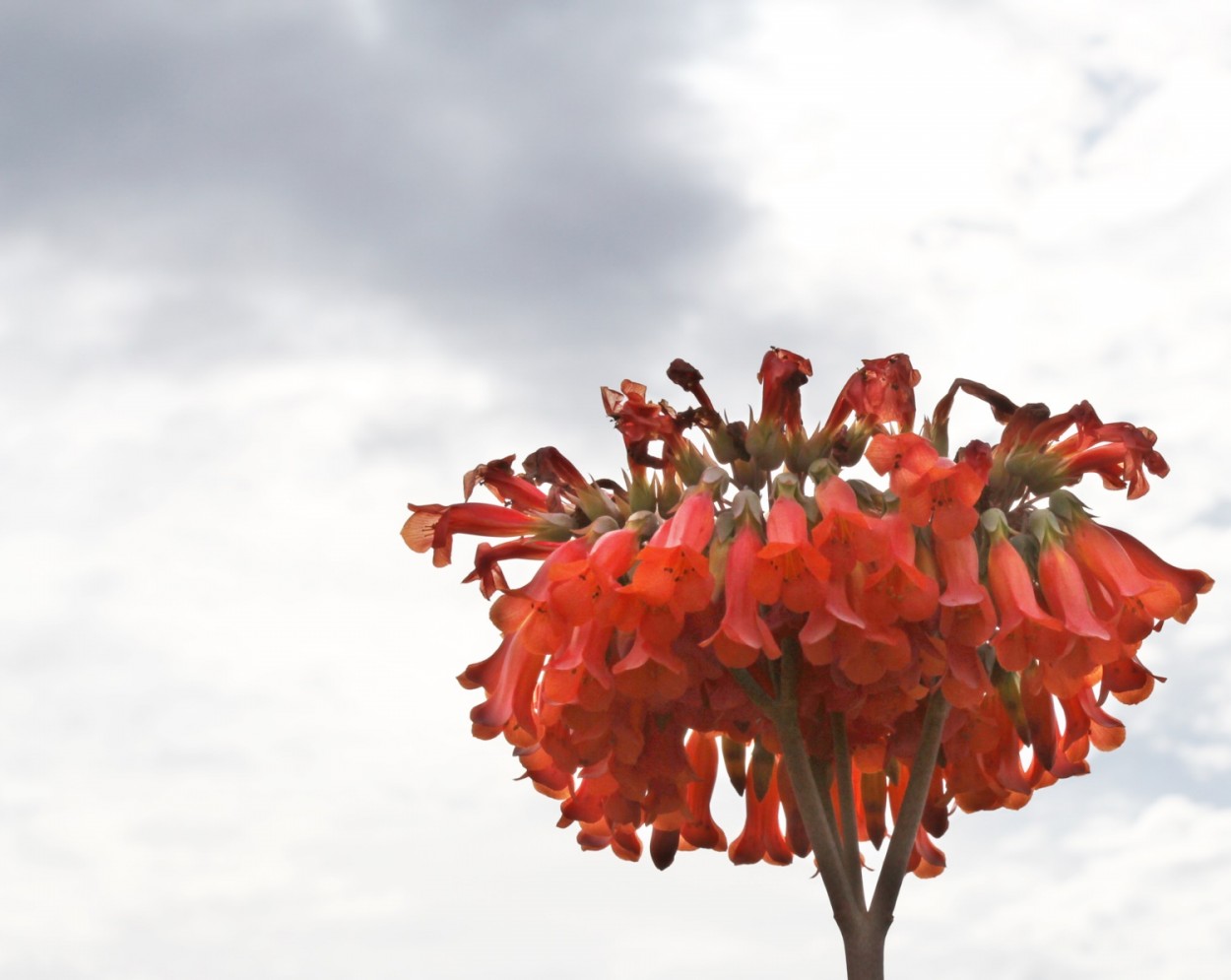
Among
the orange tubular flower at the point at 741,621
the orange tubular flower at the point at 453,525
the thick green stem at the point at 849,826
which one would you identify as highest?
the orange tubular flower at the point at 453,525

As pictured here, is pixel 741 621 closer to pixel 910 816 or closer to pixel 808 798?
pixel 808 798

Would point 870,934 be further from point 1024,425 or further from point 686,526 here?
point 1024,425

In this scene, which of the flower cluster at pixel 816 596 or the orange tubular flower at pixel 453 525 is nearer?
the flower cluster at pixel 816 596

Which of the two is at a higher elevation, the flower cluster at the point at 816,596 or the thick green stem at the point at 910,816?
the flower cluster at the point at 816,596

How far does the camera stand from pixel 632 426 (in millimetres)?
4113

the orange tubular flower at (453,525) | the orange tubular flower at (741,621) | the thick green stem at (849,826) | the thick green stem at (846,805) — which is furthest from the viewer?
the orange tubular flower at (453,525)

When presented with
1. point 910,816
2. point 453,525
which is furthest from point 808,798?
point 453,525

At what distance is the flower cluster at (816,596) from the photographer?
3705 millimetres

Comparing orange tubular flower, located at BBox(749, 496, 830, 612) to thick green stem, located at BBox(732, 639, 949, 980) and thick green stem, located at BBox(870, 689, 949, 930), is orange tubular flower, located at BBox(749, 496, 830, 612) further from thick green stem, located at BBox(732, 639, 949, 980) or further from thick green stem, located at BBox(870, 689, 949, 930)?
thick green stem, located at BBox(870, 689, 949, 930)

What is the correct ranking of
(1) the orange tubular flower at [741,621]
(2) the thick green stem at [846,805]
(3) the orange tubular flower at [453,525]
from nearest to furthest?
(1) the orange tubular flower at [741,621] → (2) the thick green stem at [846,805] → (3) the orange tubular flower at [453,525]

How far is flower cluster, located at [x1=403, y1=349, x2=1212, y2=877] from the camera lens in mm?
3705

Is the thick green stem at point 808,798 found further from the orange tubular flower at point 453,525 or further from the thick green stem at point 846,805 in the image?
the orange tubular flower at point 453,525

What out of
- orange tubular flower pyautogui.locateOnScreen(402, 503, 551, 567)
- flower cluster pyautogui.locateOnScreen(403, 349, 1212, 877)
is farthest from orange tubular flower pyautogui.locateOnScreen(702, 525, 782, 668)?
orange tubular flower pyautogui.locateOnScreen(402, 503, 551, 567)

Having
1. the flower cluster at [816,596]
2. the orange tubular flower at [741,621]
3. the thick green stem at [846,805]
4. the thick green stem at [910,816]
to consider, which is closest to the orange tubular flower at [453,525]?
the flower cluster at [816,596]
